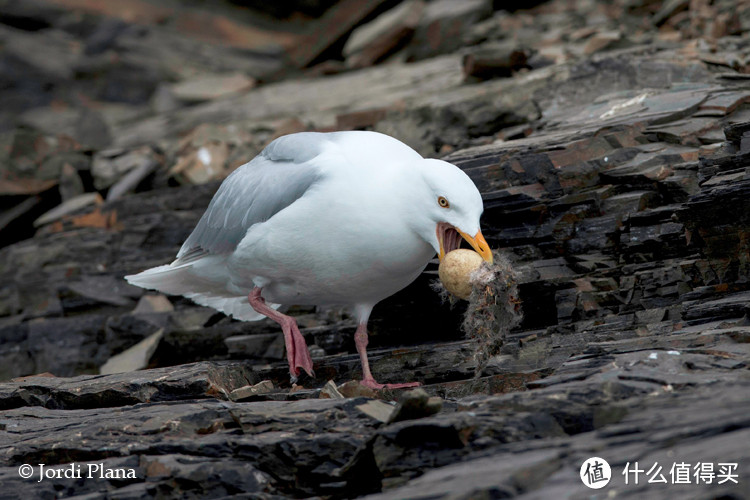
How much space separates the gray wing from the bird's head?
75 centimetres

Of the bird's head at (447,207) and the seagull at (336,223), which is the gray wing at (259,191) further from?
the bird's head at (447,207)

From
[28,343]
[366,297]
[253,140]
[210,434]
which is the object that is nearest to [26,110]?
[253,140]

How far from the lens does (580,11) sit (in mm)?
11984

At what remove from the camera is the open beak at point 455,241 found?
4.75 m

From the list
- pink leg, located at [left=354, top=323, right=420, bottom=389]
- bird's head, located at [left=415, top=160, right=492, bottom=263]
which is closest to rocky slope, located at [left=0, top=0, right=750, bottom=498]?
pink leg, located at [left=354, top=323, right=420, bottom=389]

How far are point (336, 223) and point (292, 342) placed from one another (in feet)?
3.31

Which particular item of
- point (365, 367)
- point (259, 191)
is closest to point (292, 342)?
point (365, 367)

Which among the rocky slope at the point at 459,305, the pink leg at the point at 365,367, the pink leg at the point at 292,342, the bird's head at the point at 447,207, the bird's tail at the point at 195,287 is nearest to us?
the rocky slope at the point at 459,305

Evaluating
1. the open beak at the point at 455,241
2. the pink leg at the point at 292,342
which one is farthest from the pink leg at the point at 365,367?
the open beak at the point at 455,241

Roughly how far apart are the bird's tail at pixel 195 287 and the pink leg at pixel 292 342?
1.67 ft

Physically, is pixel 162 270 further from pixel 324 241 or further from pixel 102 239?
pixel 102 239

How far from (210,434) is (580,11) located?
964 centimetres

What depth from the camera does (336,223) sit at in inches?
201

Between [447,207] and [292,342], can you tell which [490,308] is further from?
[292,342]
